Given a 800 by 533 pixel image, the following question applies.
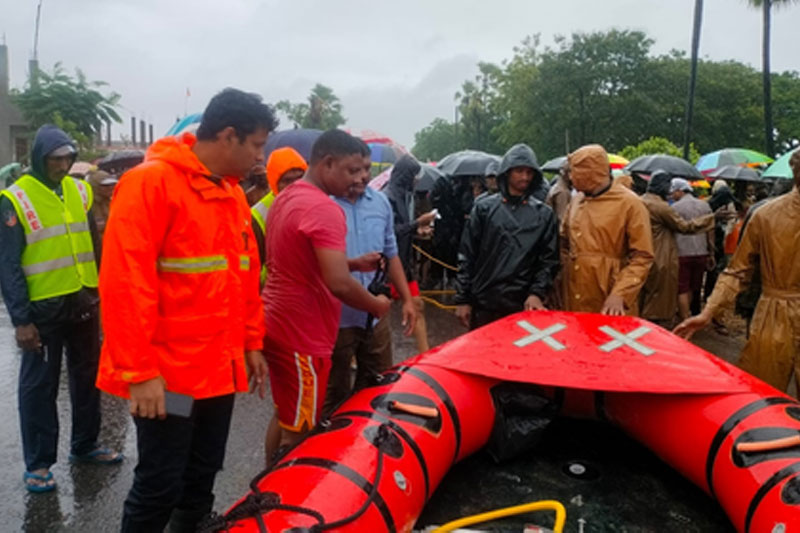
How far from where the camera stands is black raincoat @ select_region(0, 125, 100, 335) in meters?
3.05

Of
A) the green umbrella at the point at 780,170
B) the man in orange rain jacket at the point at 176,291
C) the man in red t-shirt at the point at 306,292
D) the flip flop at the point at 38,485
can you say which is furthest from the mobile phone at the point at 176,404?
the green umbrella at the point at 780,170

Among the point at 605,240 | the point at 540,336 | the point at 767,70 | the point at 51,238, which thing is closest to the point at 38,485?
the point at 51,238

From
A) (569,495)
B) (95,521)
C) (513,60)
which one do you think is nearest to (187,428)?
(95,521)

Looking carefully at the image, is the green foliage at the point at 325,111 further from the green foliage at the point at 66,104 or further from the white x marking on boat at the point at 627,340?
the white x marking on boat at the point at 627,340

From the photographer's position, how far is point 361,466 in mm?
2383

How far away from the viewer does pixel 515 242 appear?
12.8ft

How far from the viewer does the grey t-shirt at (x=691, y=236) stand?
660 centimetres

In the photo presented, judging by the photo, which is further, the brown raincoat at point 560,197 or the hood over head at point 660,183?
the brown raincoat at point 560,197

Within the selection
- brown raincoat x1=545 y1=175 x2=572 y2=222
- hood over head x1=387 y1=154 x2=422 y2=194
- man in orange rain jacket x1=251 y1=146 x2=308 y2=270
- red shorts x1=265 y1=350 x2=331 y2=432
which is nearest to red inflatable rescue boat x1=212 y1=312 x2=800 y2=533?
red shorts x1=265 y1=350 x2=331 y2=432

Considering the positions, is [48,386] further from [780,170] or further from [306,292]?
[780,170]

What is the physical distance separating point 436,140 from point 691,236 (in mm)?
87554

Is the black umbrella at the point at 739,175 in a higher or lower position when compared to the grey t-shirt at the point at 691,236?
higher

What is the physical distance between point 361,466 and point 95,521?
152 centimetres

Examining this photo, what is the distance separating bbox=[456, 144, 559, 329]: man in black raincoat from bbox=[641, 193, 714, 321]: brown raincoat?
7.69ft
